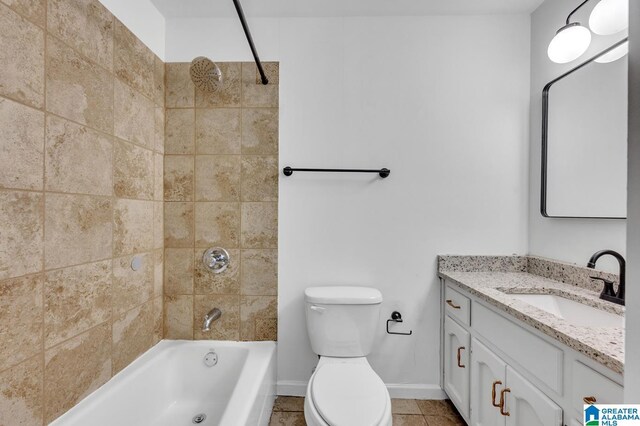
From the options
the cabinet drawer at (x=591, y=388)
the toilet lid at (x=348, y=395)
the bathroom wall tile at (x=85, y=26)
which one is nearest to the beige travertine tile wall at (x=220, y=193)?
the bathroom wall tile at (x=85, y=26)

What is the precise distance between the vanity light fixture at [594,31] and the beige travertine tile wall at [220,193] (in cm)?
147

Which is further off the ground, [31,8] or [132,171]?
[31,8]

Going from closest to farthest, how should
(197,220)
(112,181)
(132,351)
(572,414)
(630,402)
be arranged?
1. (630,402)
2. (572,414)
3. (112,181)
4. (132,351)
5. (197,220)

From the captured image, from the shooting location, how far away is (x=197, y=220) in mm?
1693

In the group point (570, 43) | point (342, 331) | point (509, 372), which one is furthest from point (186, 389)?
point (570, 43)

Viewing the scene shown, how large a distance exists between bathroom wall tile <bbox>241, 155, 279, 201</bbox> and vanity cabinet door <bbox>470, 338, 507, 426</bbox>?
1359 mm

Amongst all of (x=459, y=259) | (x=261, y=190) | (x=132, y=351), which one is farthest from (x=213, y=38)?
(x=459, y=259)

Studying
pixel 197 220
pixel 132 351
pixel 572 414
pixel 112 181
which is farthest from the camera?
pixel 197 220

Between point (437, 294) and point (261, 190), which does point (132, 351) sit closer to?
point (261, 190)

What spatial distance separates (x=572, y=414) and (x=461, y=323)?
0.63 meters

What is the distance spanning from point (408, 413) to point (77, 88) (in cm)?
224

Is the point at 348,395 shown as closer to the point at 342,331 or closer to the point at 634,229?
the point at 342,331

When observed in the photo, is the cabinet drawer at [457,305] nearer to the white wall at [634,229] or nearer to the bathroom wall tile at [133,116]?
the white wall at [634,229]

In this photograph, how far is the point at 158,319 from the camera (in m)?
1.66
